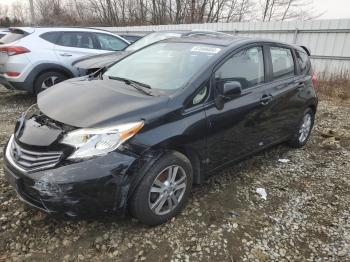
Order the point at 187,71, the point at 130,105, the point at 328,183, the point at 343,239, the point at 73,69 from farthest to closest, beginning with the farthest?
the point at 73,69
the point at 328,183
the point at 187,71
the point at 343,239
the point at 130,105

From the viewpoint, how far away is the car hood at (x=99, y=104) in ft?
8.74

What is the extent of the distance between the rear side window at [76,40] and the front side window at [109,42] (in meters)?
0.27

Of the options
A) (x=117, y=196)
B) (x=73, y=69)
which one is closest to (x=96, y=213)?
(x=117, y=196)

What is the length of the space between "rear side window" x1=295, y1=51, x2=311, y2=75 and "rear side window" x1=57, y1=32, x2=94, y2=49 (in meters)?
4.88

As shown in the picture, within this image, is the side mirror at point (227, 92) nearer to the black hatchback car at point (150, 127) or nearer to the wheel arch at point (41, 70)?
the black hatchback car at point (150, 127)

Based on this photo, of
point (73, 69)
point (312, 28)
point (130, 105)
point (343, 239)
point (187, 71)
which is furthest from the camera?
point (312, 28)

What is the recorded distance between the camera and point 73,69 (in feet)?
23.2

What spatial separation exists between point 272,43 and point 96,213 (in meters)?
3.09

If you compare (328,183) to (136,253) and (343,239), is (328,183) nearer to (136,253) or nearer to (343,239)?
(343,239)

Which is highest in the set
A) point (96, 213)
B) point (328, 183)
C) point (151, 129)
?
point (151, 129)

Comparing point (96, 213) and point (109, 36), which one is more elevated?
point (109, 36)

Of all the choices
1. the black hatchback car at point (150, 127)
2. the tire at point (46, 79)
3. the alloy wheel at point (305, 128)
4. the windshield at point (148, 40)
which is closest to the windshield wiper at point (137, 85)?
the black hatchback car at point (150, 127)

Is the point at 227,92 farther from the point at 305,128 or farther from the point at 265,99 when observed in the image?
the point at 305,128

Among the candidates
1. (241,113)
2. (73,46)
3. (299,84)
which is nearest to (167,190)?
(241,113)
